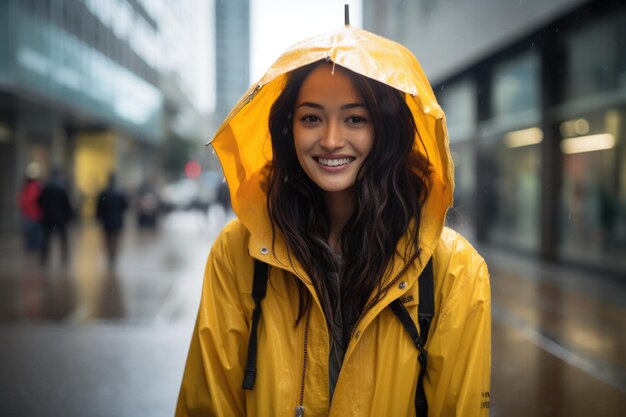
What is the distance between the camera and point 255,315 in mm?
2041

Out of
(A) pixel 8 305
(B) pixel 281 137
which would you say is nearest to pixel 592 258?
(A) pixel 8 305

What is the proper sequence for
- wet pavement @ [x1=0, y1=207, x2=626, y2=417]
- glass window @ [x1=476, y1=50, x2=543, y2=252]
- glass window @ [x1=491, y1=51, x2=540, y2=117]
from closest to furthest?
wet pavement @ [x1=0, y1=207, x2=626, y2=417]
glass window @ [x1=491, y1=51, x2=540, y2=117]
glass window @ [x1=476, y1=50, x2=543, y2=252]

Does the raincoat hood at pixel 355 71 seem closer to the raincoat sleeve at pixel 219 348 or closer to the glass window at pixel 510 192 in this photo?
the raincoat sleeve at pixel 219 348

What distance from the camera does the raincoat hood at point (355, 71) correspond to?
1.91m

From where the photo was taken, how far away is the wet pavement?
4926mm

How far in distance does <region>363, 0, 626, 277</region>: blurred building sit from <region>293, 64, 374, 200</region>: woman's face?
8.85m

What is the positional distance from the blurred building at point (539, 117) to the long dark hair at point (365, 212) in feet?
28.5

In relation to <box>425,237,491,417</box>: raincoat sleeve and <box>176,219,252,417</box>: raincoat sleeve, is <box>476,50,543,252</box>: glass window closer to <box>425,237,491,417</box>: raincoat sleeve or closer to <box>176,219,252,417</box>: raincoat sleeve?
<box>425,237,491,417</box>: raincoat sleeve

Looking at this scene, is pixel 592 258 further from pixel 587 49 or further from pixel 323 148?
pixel 323 148

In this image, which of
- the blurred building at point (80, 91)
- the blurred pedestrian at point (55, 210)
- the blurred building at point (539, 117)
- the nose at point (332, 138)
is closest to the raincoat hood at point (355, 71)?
the nose at point (332, 138)

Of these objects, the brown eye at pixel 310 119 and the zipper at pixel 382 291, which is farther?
the brown eye at pixel 310 119

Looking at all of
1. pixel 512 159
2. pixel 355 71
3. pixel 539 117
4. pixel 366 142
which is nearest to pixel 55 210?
pixel 539 117

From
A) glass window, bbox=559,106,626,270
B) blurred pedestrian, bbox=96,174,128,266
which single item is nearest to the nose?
glass window, bbox=559,106,626,270

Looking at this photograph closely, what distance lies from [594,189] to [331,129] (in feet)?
36.6
